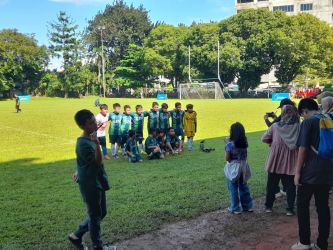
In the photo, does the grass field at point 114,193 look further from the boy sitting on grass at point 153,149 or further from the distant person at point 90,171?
the distant person at point 90,171

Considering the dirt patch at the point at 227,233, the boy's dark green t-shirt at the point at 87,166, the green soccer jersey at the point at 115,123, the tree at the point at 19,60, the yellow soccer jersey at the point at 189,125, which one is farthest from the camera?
the tree at the point at 19,60

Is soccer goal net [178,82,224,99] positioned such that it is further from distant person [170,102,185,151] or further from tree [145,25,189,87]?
distant person [170,102,185,151]

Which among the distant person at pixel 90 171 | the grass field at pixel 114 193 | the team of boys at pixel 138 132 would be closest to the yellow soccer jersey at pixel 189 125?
the team of boys at pixel 138 132

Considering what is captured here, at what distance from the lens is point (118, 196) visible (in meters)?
7.86

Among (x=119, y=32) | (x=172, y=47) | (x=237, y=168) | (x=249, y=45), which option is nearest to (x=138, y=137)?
(x=237, y=168)

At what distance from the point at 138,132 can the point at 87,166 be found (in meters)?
8.48

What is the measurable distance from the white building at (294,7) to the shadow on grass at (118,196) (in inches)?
2863

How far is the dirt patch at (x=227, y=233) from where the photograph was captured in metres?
5.34

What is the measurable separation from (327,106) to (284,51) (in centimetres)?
5538

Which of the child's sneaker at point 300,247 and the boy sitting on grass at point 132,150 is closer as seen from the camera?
the child's sneaker at point 300,247

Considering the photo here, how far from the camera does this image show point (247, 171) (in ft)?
21.9

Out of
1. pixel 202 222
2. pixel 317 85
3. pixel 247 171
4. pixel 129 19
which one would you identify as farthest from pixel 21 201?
pixel 129 19

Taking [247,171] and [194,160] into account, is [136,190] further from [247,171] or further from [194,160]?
[194,160]

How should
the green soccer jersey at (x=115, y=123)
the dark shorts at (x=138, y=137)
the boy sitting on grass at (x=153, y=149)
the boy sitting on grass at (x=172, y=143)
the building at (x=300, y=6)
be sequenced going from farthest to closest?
the building at (x=300, y=6)
the boy sitting on grass at (x=172, y=143)
the green soccer jersey at (x=115, y=123)
the dark shorts at (x=138, y=137)
the boy sitting on grass at (x=153, y=149)
